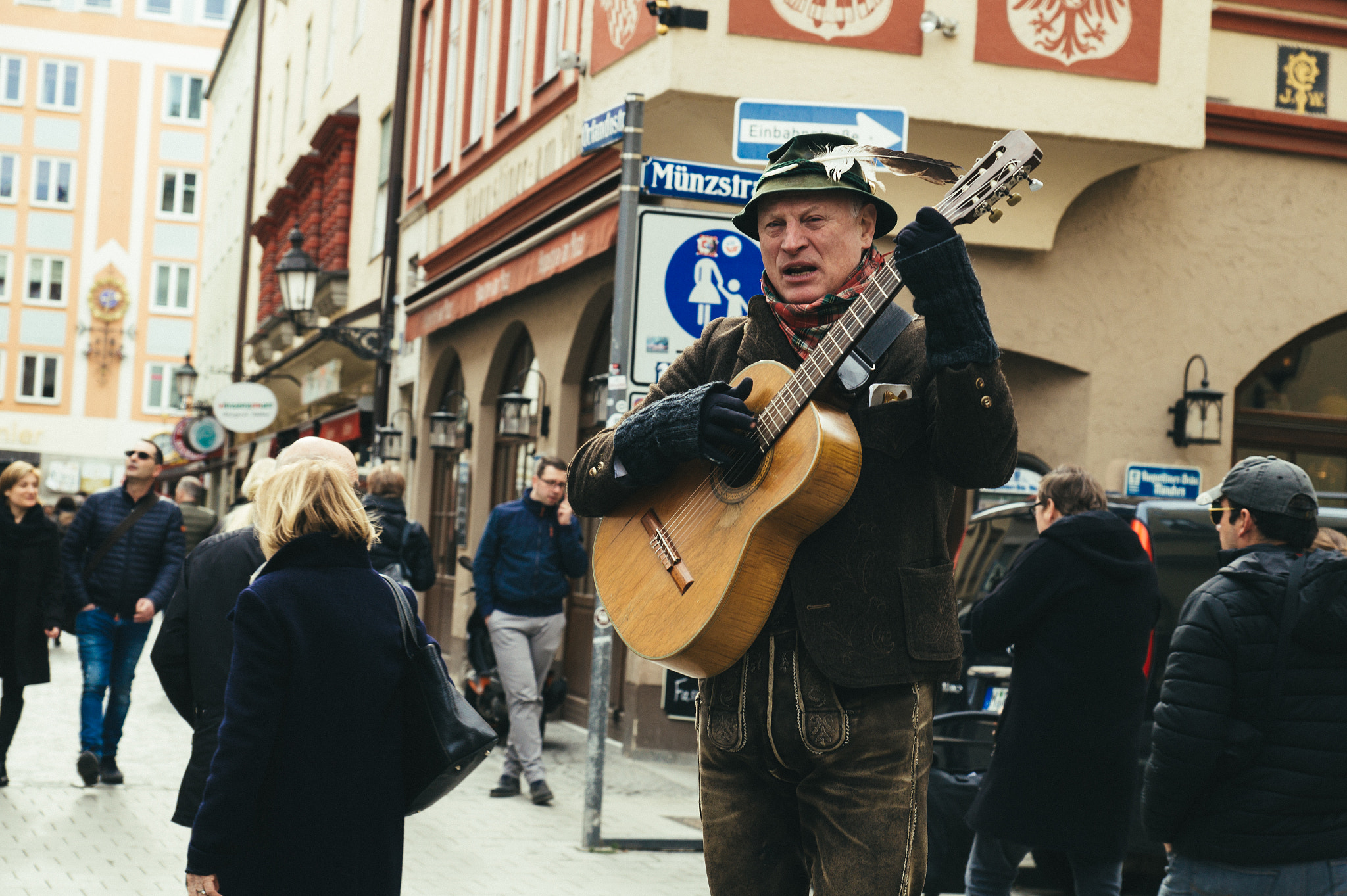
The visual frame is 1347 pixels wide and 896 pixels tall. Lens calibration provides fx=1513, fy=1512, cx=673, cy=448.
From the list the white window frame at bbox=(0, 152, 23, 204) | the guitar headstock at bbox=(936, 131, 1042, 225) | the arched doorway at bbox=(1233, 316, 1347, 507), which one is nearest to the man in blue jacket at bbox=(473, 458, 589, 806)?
the arched doorway at bbox=(1233, 316, 1347, 507)

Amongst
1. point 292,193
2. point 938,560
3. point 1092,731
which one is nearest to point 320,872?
point 938,560

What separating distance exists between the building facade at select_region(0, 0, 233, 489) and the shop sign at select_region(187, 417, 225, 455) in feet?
96.9

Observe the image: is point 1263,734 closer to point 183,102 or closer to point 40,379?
point 40,379

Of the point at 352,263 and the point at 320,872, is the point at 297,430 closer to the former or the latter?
the point at 352,263

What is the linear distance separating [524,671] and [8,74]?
56.9 metres

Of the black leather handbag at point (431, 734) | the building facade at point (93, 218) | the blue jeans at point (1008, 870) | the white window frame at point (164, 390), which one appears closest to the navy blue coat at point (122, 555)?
the blue jeans at point (1008, 870)

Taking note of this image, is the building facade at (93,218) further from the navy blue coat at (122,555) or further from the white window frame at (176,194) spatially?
the navy blue coat at (122,555)

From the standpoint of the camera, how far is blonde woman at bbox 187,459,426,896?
11.6 feet

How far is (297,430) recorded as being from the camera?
95.3 ft

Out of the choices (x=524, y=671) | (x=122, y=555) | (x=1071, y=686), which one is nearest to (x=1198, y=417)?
(x=524, y=671)

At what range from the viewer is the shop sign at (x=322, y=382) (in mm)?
23125

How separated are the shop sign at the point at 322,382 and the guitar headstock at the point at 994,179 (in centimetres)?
2114

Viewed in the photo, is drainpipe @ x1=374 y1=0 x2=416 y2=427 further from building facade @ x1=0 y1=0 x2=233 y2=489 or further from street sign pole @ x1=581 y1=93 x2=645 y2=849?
building facade @ x1=0 y1=0 x2=233 y2=489

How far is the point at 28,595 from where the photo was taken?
29.3 feet
